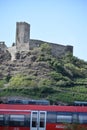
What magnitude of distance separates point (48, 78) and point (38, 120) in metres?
60.4

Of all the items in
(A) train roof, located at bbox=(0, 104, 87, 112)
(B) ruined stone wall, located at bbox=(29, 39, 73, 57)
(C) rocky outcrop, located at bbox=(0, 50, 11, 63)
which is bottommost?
(A) train roof, located at bbox=(0, 104, 87, 112)

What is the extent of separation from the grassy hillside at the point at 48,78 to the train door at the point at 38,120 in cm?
→ 4247

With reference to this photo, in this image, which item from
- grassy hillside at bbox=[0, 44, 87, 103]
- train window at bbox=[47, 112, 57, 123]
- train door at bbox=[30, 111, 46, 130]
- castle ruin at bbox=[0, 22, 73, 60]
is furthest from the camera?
castle ruin at bbox=[0, 22, 73, 60]

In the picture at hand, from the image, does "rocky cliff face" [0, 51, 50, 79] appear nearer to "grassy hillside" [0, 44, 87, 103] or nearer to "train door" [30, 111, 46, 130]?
"grassy hillside" [0, 44, 87, 103]

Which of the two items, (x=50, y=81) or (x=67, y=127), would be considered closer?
(x=67, y=127)

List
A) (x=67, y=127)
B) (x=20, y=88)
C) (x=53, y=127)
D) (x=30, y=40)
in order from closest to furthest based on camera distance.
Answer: (x=67, y=127) → (x=53, y=127) → (x=20, y=88) → (x=30, y=40)

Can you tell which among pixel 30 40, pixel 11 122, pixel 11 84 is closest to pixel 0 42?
pixel 30 40

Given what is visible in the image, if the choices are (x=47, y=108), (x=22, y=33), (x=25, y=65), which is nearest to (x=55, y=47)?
(x=22, y=33)

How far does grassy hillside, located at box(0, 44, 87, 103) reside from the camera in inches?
3088

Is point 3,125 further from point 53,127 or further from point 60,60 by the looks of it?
point 60,60

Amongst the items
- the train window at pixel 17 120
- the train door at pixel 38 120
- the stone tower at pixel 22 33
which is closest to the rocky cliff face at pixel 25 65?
the stone tower at pixel 22 33

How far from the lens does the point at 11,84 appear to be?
87.4 metres

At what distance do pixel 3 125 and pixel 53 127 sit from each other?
286cm

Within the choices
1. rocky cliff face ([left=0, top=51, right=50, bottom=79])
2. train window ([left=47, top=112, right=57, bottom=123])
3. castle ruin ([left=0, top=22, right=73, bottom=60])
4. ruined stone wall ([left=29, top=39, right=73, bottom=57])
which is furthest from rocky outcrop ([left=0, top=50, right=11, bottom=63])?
train window ([left=47, top=112, right=57, bottom=123])
